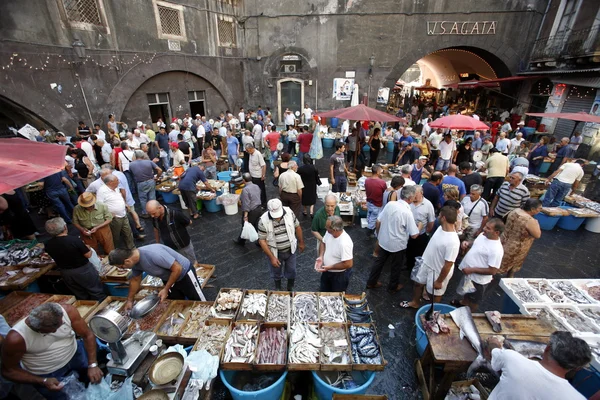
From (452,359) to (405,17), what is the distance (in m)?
18.0

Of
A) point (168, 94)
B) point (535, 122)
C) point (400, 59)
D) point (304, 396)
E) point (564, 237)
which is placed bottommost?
point (304, 396)

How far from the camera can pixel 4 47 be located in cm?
838

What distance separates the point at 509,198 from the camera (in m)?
5.34

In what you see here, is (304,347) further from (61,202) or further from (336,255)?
(61,202)

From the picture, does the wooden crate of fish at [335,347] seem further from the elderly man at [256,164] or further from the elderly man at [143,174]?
the elderly man at [143,174]

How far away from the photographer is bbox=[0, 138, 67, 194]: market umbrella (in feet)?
8.45

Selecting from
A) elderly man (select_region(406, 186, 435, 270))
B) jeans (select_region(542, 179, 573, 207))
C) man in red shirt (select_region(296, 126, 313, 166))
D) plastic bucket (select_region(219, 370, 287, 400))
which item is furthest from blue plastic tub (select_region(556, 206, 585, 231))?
plastic bucket (select_region(219, 370, 287, 400))

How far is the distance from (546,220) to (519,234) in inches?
144

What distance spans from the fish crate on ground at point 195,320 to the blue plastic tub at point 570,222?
8388 mm

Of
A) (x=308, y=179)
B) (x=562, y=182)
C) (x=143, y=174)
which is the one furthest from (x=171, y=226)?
(x=562, y=182)

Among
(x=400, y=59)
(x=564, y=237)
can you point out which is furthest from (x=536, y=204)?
(x=400, y=59)

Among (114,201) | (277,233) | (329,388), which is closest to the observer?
(329,388)

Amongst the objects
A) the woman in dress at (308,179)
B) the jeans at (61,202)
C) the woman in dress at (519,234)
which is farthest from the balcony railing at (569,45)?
the jeans at (61,202)

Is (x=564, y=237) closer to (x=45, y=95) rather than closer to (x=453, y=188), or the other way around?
(x=453, y=188)
